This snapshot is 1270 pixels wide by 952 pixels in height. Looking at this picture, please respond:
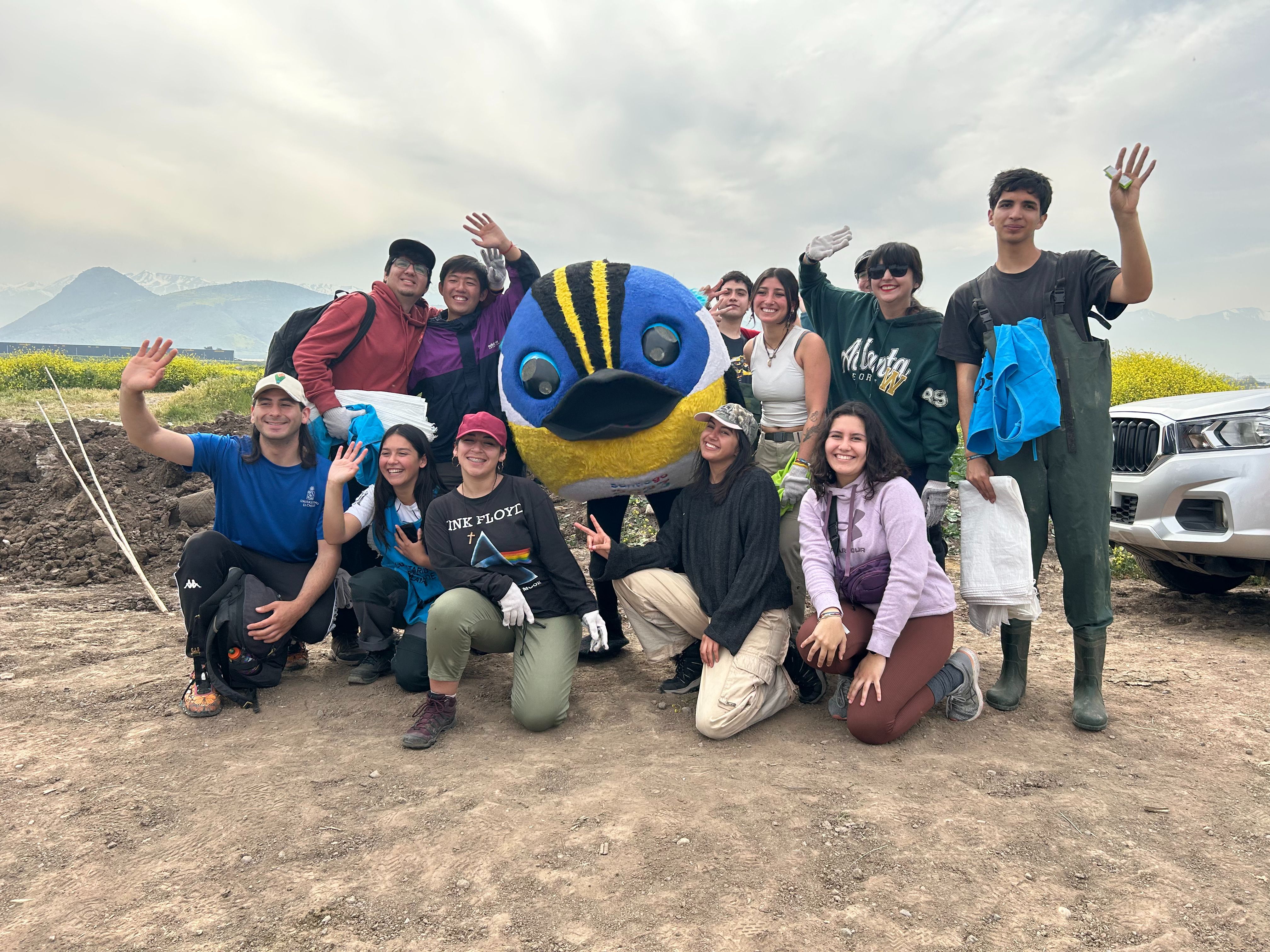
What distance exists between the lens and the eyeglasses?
3.98 m

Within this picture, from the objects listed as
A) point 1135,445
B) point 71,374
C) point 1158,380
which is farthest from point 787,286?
point 71,374

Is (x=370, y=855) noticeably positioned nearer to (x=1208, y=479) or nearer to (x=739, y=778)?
(x=739, y=778)

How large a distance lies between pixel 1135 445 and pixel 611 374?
352cm

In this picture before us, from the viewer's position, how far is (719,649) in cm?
328

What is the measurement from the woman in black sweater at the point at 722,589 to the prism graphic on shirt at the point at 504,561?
0.98 ft

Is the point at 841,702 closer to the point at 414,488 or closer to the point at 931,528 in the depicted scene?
the point at 931,528

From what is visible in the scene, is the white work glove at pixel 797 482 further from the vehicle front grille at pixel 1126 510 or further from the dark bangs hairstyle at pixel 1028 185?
the vehicle front grille at pixel 1126 510

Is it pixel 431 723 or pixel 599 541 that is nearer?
pixel 431 723

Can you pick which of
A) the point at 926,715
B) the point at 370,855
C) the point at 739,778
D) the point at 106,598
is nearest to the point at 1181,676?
the point at 926,715

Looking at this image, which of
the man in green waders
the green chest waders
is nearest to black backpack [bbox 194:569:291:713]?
the man in green waders

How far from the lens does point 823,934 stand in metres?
1.88

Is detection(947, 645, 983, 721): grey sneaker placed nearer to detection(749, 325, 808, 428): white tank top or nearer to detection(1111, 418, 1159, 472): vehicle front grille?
detection(749, 325, 808, 428): white tank top

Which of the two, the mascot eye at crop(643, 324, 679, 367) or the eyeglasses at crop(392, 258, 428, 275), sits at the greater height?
the eyeglasses at crop(392, 258, 428, 275)

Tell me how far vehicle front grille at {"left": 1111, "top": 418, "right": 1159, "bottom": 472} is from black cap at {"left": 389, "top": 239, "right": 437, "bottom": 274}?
13.5 feet
